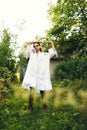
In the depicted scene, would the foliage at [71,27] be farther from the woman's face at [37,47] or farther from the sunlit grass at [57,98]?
the woman's face at [37,47]

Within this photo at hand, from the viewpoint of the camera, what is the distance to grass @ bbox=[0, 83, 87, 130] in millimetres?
8211

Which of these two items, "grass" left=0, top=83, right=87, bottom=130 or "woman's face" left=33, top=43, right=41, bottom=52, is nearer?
"grass" left=0, top=83, right=87, bottom=130

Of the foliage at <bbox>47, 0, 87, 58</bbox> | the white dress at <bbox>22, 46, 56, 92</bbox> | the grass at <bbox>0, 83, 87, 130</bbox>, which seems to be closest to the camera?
the grass at <bbox>0, 83, 87, 130</bbox>

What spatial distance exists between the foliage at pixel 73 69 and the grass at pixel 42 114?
1097 centimetres

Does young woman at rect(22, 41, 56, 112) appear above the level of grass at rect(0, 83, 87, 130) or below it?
above

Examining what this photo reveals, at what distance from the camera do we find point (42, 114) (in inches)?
380

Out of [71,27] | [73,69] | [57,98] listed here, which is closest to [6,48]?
[57,98]

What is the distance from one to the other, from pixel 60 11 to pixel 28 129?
2553cm

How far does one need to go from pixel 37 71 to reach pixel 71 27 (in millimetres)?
22830

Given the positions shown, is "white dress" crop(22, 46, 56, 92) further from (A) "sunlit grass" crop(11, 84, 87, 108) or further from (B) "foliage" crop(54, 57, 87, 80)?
(B) "foliage" crop(54, 57, 87, 80)

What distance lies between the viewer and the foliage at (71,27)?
3206 cm

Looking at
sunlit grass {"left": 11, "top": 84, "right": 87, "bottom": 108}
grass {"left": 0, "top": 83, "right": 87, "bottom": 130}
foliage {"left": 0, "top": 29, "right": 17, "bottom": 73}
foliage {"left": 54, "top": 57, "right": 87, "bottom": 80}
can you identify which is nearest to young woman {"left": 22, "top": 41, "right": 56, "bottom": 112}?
grass {"left": 0, "top": 83, "right": 87, "bottom": 130}

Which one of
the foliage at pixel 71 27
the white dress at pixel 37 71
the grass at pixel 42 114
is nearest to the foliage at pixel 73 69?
the foliage at pixel 71 27

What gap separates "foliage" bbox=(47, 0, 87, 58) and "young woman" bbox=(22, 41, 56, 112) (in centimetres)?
2179
